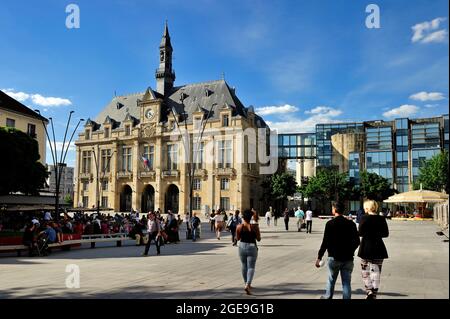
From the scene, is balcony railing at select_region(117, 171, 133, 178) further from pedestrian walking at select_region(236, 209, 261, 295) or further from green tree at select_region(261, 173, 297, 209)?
pedestrian walking at select_region(236, 209, 261, 295)

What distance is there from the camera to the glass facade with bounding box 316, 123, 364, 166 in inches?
3086

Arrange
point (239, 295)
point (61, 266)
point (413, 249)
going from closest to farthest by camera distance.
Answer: point (239, 295) → point (61, 266) → point (413, 249)

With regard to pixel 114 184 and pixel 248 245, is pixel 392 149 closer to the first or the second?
pixel 114 184

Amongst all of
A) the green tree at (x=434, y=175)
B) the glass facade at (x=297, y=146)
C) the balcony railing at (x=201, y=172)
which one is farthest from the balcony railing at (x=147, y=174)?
the green tree at (x=434, y=175)

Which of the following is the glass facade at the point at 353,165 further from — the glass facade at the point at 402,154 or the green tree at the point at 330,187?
the glass facade at the point at 402,154

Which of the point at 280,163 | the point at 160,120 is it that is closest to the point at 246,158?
the point at 160,120

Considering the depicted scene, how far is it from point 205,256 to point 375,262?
918 cm

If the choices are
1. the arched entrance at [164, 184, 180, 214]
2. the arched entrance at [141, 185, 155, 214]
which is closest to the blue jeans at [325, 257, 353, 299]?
the arched entrance at [164, 184, 180, 214]

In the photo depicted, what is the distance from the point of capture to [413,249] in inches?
681

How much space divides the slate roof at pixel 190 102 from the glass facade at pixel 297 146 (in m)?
16.1

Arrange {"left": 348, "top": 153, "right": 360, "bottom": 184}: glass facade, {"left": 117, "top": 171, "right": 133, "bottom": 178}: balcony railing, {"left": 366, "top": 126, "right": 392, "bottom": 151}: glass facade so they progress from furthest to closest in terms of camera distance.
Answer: {"left": 348, "top": 153, "right": 360, "bottom": 184}: glass facade < {"left": 366, "top": 126, "right": 392, "bottom": 151}: glass facade < {"left": 117, "top": 171, "right": 133, "bottom": 178}: balcony railing

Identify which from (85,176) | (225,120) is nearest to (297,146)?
(225,120)

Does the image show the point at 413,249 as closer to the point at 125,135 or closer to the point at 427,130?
the point at 427,130

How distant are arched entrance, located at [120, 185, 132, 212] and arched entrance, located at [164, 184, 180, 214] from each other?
7775mm
